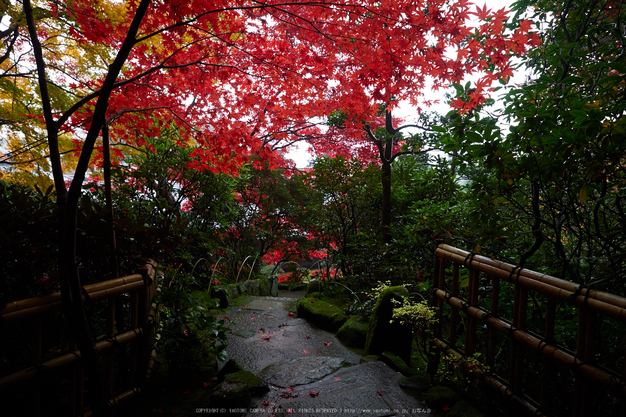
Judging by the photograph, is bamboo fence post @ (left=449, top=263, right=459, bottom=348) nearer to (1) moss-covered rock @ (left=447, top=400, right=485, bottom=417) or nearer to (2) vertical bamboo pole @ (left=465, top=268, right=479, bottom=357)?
(2) vertical bamboo pole @ (left=465, top=268, right=479, bottom=357)

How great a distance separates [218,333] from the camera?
120 inches

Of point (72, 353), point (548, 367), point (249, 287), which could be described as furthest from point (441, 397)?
point (249, 287)

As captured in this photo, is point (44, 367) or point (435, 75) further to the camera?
point (435, 75)

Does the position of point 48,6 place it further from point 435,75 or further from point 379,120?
point 379,120

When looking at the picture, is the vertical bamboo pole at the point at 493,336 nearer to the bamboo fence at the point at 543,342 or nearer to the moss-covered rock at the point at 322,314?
the bamboo fence at the point at 543,342

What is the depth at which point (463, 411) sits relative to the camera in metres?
2.15

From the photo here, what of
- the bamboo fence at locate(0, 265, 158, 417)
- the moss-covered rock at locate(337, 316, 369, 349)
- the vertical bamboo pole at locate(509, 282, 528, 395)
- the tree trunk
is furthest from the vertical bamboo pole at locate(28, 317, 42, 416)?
the tree trunk

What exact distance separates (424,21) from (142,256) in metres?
3.81

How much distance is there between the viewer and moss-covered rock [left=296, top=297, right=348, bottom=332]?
5.14m

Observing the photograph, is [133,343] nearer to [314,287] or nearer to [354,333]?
[354,333]

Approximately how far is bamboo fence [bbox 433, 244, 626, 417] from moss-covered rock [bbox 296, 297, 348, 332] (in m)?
2.44

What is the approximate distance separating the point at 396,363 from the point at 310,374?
0.88m

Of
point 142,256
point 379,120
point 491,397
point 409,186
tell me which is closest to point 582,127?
point 491,397

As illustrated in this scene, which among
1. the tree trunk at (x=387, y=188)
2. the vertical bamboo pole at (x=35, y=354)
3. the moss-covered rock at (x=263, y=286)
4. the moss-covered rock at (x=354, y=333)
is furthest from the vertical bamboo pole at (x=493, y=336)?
the moss-covered rock at (x=263, y=286)
